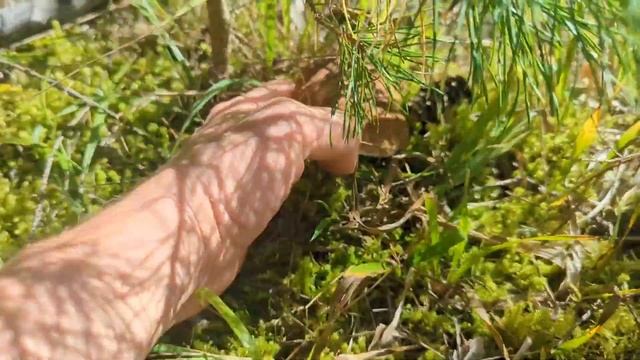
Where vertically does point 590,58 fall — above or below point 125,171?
above

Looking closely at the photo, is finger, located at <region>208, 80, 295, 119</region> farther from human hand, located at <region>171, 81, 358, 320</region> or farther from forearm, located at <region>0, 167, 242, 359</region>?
forearm, located at <region>0, 167, 242, 359</region>

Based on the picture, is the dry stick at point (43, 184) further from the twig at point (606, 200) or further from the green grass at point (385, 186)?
the twig at point (606, 200)

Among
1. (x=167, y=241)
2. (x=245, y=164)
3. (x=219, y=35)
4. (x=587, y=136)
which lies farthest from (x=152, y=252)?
(x=587, y=136)

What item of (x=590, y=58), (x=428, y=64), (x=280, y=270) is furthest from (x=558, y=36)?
(x=280, y=270)

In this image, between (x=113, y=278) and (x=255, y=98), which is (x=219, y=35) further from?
(x=113, y=278)

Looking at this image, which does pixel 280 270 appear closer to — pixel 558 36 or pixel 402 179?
pixel 402 179

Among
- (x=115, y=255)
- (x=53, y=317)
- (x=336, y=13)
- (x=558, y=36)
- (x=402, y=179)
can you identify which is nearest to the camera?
(x=53, y=317)

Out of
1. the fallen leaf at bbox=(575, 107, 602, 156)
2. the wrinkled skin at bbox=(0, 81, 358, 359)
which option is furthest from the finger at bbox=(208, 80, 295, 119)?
the fallen leaf at bbox=(575, 107, 602, 156)
